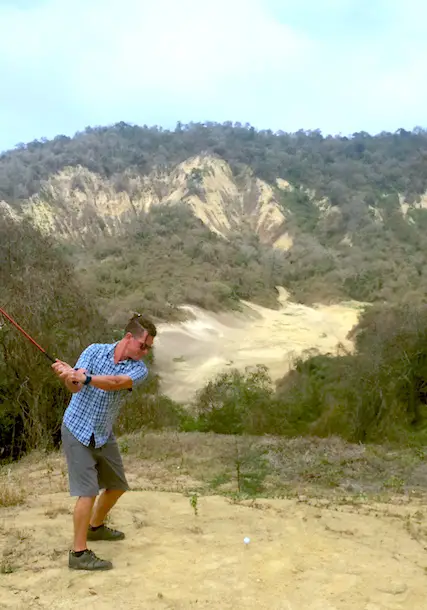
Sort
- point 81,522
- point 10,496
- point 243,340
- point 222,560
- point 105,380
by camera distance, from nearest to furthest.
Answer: point 105,380, point 81,522, point 222,560, point 10,496, point 243,340

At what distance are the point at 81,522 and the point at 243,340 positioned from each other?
2726 cm

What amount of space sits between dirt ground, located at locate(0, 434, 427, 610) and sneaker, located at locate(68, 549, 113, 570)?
0.05m

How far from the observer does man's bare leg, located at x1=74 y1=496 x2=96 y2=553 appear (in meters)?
3.64

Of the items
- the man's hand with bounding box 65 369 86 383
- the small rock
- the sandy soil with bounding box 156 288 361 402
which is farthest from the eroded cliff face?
the small rock

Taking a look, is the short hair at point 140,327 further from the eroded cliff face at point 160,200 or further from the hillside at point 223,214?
the eroded cliff face at point 160,200

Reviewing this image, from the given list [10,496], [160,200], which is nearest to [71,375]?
[10,496]

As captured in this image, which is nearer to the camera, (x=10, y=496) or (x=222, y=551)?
(x=222, y=551)

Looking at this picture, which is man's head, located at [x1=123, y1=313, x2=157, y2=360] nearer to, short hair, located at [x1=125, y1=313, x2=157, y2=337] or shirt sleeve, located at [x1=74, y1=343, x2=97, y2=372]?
short hair, located at [x1=125, y1=313, x2=157, y2=337]

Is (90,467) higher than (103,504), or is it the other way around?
(90,467)

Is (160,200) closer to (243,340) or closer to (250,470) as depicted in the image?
(243,340)

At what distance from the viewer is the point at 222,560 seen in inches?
155

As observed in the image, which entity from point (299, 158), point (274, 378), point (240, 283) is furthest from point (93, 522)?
point (299, 158)

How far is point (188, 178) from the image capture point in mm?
59750

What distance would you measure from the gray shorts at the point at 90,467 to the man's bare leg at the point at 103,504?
0.07 m
